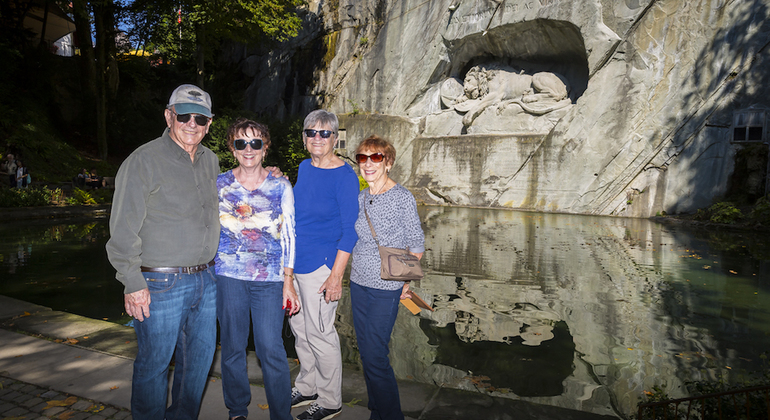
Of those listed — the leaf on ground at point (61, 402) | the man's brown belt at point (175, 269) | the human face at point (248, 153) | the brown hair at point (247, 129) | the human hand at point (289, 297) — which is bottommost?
the leaf on ground at point (61, 402)

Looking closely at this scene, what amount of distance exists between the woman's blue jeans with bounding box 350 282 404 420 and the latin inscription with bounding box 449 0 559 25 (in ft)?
74.4

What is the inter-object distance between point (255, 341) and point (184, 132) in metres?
1.31

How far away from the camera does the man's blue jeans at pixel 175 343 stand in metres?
2.64

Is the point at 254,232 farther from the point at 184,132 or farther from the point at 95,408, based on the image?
the point at 95,408

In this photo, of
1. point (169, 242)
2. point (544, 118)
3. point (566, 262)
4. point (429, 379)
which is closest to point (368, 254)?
point (169, 242)

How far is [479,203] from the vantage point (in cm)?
2380

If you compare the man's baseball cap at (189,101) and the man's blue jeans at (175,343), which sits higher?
the man's baseball cap at (189,101)

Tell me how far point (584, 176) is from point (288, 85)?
20.3 meters

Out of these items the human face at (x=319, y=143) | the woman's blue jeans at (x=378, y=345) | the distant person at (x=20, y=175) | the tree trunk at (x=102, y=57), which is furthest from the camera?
the tree trunk at (x=102, y=57)

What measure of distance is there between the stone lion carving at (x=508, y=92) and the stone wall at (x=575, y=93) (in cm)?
60

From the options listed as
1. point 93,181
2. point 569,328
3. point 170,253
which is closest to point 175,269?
point 170,253

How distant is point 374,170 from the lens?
10.3 feet

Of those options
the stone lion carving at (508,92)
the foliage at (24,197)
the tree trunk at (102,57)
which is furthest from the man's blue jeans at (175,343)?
the tree trunk at (102,57)

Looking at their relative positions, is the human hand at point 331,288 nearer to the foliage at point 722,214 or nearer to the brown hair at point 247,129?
the brown hair at point 247,129
